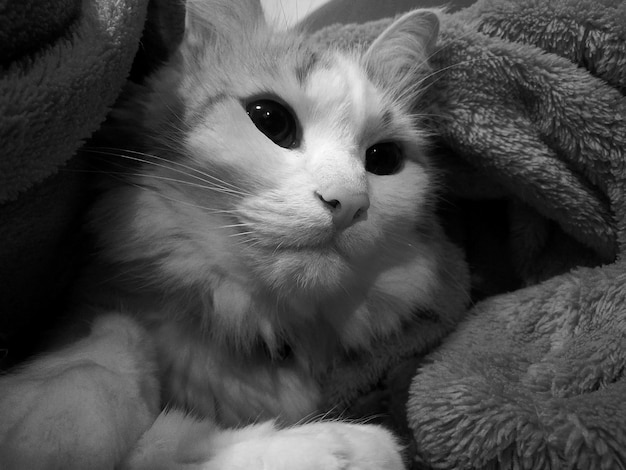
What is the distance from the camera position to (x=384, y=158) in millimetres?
958

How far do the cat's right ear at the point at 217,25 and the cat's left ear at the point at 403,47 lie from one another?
0.75 ft

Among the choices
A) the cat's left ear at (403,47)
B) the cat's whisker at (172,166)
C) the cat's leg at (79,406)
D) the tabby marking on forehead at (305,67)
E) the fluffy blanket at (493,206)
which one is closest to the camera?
the cat's leg at (79,406)

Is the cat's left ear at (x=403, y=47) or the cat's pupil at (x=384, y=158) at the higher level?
the cat's left ear at (x=403, y=47)

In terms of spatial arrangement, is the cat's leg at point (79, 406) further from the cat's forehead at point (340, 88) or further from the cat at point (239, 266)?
the cat's forehead at point (340, 88)

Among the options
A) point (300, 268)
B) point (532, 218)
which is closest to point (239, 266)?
point (300, 268)

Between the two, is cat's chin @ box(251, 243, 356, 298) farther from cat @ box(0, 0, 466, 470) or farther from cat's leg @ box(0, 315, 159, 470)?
cat's leg @ box(0, 315, 159, 470)

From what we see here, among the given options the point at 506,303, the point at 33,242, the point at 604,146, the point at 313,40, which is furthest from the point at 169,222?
the point at 604,146

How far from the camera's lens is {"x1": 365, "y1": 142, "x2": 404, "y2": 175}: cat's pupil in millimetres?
934

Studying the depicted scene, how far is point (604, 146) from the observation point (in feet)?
3.06

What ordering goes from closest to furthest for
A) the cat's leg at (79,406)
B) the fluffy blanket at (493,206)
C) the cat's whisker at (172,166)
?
the cat's leg at (79,406) → the fluffy blanket at (493,206) → the cat's whisker at (172,166)

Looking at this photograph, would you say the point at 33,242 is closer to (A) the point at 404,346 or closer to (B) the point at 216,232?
(B) the point at 216,232

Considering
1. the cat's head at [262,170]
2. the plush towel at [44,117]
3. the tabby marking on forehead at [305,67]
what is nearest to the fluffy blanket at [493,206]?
the plush towel at [44,117]

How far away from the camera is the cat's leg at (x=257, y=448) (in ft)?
1.85

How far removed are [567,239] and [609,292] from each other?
0.86 feet
